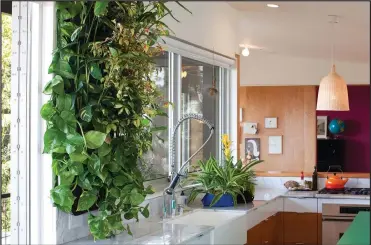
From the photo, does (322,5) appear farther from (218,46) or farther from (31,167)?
(218,46)

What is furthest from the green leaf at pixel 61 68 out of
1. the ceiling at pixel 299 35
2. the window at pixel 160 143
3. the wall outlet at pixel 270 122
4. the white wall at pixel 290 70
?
the wall outlet at pixel 270 122

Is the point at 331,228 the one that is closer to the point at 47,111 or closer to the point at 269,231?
the point at 269,231

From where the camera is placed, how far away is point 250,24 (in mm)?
6727

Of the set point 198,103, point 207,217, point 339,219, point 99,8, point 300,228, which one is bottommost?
point 300,228

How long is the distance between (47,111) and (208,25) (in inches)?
105

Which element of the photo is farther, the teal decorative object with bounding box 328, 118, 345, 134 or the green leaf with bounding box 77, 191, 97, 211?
the teal decorative object with bounding box 328, 118, 345, 134

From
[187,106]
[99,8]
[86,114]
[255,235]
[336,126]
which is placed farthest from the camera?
[336,126]

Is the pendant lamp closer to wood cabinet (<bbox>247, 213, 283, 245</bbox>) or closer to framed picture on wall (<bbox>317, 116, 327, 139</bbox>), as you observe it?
wood cabinet (<bbox>247, 213, 283, 245</bbox>)

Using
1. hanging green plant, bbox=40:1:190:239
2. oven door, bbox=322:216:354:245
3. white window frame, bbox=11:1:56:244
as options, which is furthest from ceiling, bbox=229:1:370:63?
white window frame, bbox=11:1:56:244

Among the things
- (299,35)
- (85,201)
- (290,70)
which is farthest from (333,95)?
(85,201)

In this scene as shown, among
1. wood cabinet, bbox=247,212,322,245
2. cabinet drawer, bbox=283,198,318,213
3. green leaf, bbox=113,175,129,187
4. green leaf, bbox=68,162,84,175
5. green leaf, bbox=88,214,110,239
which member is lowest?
wood cabinet, bbox=247,212,322,245

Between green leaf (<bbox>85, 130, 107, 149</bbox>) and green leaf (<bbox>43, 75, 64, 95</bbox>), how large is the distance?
230 millimetres

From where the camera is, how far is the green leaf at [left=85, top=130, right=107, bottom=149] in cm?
268

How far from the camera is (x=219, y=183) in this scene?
463 centimetres
